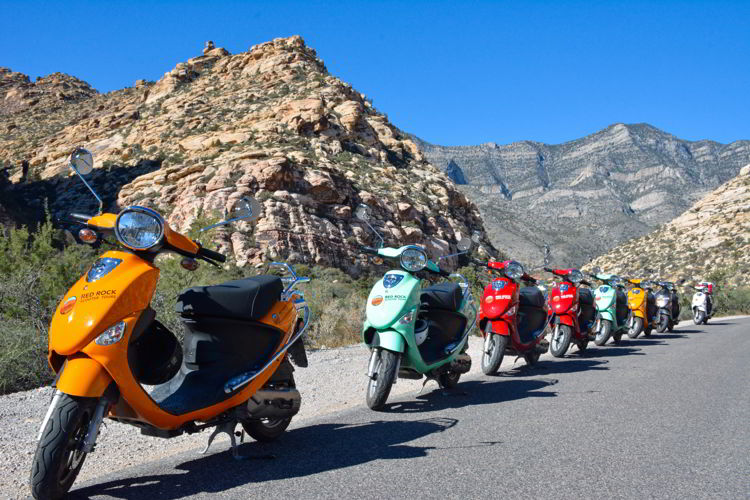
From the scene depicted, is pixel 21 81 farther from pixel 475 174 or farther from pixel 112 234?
pixel 475 174

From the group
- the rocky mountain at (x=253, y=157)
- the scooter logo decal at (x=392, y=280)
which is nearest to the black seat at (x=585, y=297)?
the scooter logo decal at (x=392, y=280)

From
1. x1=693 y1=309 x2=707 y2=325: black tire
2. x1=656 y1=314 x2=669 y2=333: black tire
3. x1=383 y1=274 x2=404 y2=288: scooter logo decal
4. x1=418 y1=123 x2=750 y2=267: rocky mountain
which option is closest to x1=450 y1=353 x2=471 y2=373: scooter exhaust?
x1=383 y1=274 x2=404 y2=288: scooter logo decal

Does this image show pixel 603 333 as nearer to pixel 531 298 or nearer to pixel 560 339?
pixel 560 339

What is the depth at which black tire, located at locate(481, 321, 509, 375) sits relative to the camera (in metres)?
8.07

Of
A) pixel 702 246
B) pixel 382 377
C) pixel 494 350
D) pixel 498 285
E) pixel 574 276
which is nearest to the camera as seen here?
pixel 382 377

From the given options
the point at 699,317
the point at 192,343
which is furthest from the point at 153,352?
the point at 699,317

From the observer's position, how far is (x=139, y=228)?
3.74 metres

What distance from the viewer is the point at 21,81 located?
212ft

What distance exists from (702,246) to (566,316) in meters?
43.5

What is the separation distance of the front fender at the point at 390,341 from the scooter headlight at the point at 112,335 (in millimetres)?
2873

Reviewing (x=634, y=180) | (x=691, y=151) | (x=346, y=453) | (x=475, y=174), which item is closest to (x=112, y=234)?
(x=346, y=453)

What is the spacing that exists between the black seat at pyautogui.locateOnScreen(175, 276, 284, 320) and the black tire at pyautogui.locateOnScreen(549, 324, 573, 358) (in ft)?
23.6

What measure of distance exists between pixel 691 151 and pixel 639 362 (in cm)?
16381

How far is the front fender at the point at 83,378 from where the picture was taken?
321cm
